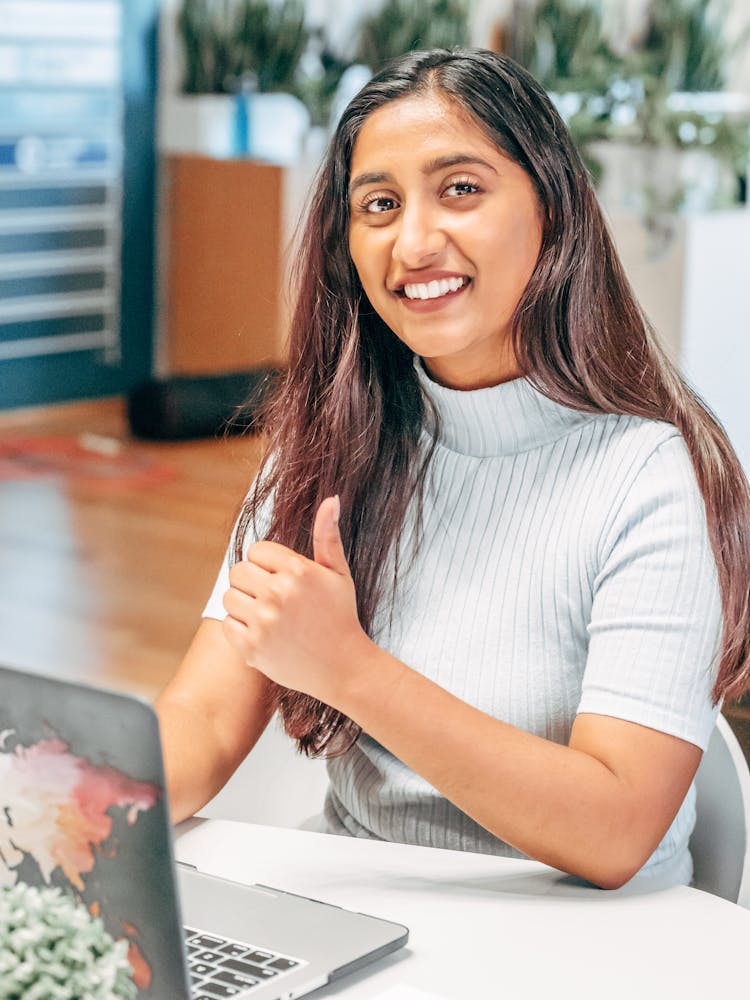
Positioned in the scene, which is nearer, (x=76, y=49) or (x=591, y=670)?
(x=591, y=670)

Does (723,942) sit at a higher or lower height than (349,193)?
lower

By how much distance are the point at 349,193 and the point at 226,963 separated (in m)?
0.72

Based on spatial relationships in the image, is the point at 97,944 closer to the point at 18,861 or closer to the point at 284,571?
the point at 18,861

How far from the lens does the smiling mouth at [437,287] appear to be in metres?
1.30

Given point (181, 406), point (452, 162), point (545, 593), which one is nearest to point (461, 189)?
point (452, 162)

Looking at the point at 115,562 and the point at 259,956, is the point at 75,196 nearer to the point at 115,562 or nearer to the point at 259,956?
the point at 115,562

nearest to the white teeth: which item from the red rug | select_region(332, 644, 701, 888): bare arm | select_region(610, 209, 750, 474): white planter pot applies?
select_region(332, 644, 701, 888): bare arm

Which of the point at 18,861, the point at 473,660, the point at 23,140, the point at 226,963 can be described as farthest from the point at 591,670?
the point at 23,140

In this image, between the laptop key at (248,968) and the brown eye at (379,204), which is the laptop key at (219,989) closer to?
the laptop key at (248,968)

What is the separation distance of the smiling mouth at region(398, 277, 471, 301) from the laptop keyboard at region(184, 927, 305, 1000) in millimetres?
572

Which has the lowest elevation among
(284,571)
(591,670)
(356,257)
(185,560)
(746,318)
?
(185,560)

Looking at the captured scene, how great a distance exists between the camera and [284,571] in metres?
1.09

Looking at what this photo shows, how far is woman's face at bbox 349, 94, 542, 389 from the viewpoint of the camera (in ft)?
4.25

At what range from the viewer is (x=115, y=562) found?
13.6ft
